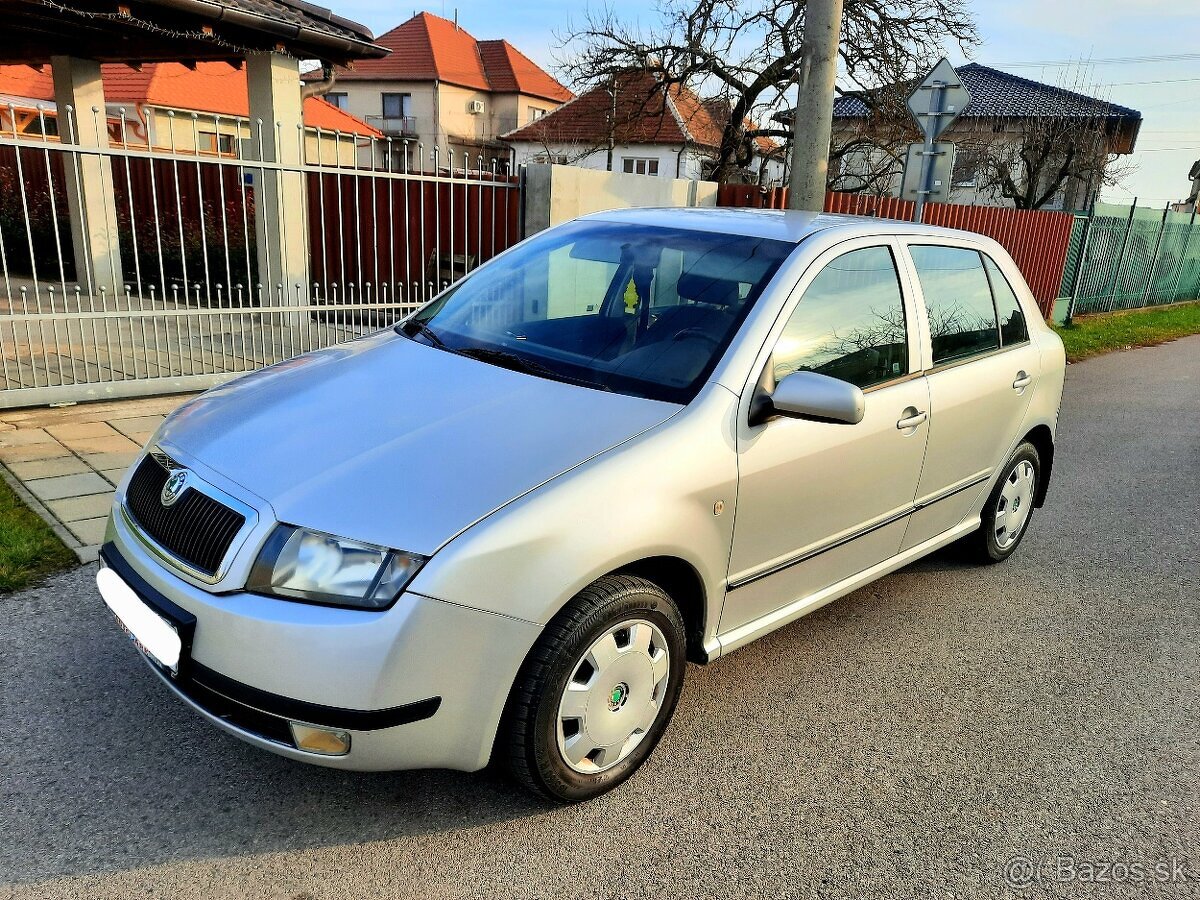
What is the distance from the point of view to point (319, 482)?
2309mm

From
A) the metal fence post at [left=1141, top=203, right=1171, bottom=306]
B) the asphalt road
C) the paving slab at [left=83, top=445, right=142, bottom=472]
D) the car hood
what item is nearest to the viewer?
the car hood

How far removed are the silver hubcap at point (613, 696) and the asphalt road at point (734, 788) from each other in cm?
18

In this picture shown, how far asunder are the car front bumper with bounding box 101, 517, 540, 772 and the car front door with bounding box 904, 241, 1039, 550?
217cm

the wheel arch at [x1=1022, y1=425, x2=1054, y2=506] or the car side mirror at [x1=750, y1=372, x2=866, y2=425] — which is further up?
the car side mirror at [x1=750, y1=372, x2=866, y2=425]

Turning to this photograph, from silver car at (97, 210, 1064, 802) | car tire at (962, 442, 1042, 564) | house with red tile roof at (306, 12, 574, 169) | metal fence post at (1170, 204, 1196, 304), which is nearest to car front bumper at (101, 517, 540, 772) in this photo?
silver car at (97, 210, 1064, 802)

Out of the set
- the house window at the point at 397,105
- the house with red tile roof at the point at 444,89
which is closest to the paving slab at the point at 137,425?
the house with red tile roof at the point at 444,89

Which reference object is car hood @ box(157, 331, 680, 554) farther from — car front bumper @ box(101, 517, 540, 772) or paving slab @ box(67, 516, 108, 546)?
paving slab @ box(67, 516, 108, 546)

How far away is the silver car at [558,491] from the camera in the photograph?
2.17 m

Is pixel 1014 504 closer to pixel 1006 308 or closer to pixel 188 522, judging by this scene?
pixel 1006 308

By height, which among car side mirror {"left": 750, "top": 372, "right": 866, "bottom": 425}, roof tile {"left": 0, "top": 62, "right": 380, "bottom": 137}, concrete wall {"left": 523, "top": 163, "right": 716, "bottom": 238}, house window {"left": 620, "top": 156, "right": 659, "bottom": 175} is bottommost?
car side mirror {"left": 750, "top": 372, "right": 866, "bottom": 425}

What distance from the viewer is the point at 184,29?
8.34 metres

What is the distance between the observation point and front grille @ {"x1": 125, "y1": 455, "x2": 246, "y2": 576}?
2.30m

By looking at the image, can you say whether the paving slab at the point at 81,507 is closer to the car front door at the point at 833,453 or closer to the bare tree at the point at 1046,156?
the car front door at the point at 833,453

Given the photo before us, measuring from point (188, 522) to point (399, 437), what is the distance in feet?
2.01
